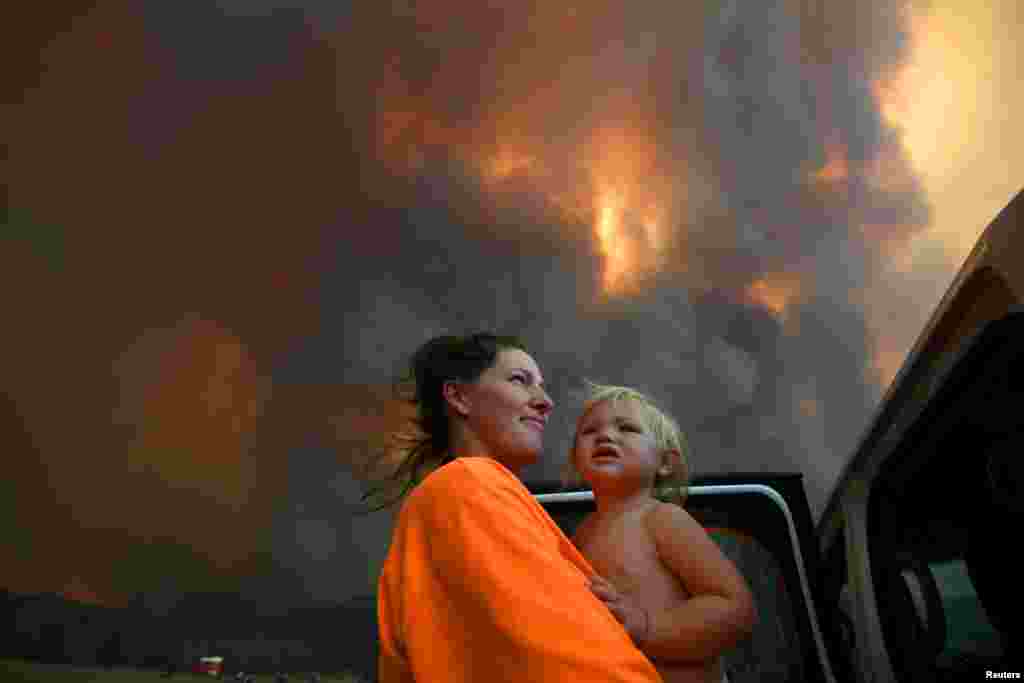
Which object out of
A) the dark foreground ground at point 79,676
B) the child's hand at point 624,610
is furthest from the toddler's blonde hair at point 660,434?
the dark foreground ground at point 79,676

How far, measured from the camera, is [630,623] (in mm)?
1690

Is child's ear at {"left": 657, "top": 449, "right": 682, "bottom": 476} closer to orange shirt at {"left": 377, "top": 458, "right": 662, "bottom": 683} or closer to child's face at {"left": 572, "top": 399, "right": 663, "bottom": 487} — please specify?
child's face at {"left": 572, "top": 399, "right": 663, "bottom": 487}

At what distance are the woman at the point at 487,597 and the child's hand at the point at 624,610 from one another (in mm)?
46

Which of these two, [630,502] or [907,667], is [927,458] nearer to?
[907,667]

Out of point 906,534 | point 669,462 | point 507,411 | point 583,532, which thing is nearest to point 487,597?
point 507,411

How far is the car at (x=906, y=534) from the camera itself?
2.19m

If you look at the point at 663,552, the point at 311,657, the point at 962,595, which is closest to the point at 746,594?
the point at 663,552

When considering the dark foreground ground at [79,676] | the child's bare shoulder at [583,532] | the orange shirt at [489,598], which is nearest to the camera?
the orange shirt at [489,598]

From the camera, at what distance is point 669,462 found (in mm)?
2301

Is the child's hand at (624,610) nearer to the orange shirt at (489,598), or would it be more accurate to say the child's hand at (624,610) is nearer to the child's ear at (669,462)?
the orange shirt at (489,598)

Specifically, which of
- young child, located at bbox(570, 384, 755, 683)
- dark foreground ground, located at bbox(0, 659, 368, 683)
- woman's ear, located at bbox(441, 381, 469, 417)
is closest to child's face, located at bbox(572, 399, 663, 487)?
young child, located at bbox(570, 384, 755, 683)

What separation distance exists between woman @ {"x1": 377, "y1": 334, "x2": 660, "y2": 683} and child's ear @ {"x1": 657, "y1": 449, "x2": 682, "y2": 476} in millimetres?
721

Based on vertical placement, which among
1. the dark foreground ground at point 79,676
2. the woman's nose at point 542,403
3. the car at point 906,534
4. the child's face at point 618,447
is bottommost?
the dark foreground ground at point 79,676

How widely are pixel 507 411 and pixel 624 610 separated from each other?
1.84 feet
